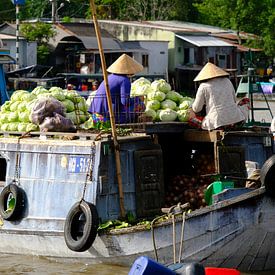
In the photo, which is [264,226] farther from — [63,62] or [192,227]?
[63,62]

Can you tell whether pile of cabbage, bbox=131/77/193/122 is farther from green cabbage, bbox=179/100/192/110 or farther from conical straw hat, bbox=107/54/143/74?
conical straw hat, bbox=107/54/143/74

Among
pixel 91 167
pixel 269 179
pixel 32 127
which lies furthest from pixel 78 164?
pixel 269 179

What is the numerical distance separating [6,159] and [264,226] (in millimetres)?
3013

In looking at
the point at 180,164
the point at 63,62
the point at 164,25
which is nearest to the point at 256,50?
the point at 164,25

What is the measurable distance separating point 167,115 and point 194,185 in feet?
2.77

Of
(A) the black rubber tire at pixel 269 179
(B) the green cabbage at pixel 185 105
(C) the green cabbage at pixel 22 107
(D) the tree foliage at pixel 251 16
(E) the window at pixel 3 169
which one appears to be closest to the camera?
(A) the black rubber tire at pixel 269 179

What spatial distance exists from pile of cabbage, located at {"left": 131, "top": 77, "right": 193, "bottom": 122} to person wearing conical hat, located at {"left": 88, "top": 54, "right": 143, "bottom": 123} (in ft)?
0.88

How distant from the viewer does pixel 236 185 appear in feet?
30.2

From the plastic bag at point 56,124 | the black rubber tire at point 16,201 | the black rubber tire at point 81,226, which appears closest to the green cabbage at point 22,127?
the plastic bag at point 56,124

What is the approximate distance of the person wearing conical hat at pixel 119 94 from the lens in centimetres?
953

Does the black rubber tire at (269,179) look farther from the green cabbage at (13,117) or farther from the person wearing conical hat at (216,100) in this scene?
the green cabbage at (13,117)

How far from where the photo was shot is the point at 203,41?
40969mm

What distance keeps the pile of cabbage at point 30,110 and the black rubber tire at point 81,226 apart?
1.24 meters

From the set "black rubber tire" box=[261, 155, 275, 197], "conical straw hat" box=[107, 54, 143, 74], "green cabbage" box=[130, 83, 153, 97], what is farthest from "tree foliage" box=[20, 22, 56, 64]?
"black rubber tire" box=[261, 155, 275, 197]
